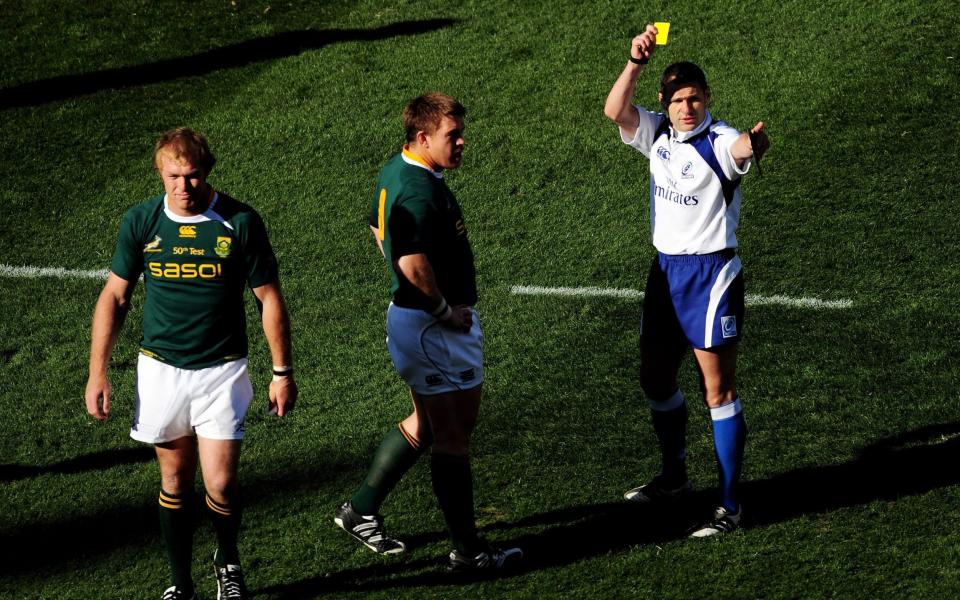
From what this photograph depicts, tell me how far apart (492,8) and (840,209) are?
4.53 meters

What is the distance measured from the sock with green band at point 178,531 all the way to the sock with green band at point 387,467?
0.86 m

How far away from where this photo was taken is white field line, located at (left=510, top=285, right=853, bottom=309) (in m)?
8.16

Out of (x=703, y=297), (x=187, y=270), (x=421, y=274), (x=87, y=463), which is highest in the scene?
(x=187, y=270)

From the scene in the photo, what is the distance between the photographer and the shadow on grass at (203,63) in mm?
11773

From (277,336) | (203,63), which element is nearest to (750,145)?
(277,336)

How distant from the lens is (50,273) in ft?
30.0

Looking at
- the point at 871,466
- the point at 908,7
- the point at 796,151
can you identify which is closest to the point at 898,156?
the point at 796,151

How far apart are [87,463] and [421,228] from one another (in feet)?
9.11

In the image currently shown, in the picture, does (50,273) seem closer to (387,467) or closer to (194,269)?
(387,467)

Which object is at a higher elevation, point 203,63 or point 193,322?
point 203,63

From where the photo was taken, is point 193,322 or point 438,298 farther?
point 438,298

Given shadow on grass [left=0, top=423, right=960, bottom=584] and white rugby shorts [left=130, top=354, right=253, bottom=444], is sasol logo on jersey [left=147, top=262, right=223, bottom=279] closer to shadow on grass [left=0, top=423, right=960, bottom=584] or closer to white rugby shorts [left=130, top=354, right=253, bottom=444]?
white rugby shorts [left=130, top=354, right=253, bottom=444]

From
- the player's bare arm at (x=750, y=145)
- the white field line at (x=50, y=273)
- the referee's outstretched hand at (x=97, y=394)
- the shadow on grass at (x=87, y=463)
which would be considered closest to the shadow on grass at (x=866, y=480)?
the player's bare arm at (x=750, y=145)

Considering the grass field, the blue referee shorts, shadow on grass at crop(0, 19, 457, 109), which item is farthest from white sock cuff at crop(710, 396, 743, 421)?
shadow on grass at crop(0, 19, 457, 109)
